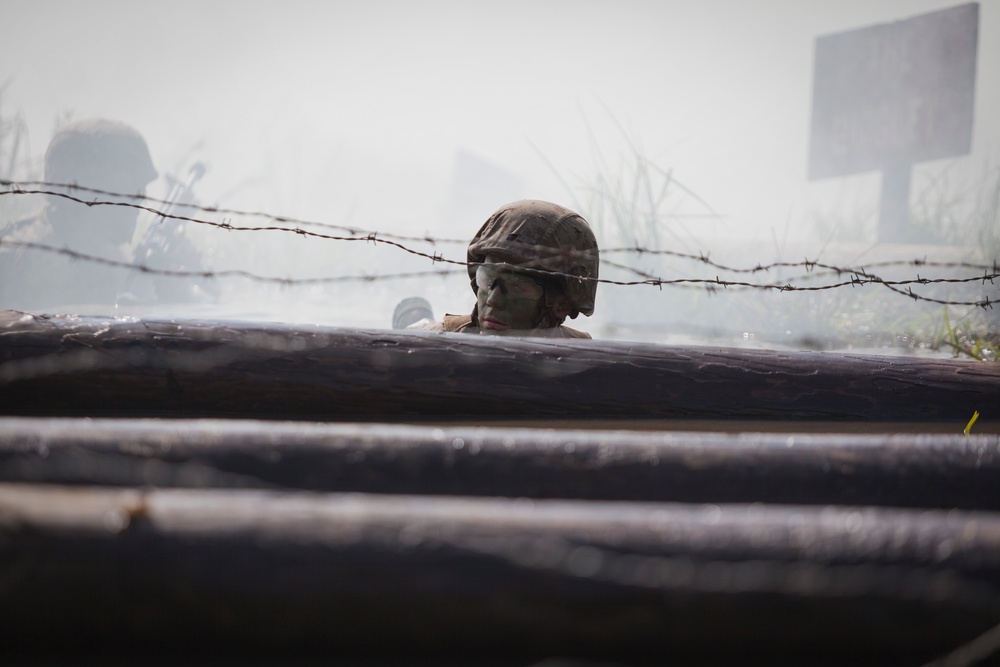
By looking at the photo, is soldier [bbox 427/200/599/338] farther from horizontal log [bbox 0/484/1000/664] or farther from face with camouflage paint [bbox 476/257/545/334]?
horizontal log [bbox 0/484/1000/664]

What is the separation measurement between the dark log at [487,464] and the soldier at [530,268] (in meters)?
1.44

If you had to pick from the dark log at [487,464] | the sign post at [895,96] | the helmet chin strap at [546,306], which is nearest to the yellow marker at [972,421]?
the dark log at [487,464]

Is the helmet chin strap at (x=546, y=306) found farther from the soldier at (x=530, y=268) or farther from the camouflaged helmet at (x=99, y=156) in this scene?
the camouflaged helmet at (x=99, y=156)

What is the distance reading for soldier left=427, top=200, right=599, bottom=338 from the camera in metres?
3.15

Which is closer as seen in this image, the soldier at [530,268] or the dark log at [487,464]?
the dark log at [487,464]

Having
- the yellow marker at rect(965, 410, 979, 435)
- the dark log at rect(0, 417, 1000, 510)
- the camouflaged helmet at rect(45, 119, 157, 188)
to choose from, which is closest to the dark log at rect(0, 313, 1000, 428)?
the yellow marker at rect(965, 410, 979, 435)

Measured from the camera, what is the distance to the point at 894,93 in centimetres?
812

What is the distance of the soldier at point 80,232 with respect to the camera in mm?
6988

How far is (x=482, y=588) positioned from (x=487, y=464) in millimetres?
509

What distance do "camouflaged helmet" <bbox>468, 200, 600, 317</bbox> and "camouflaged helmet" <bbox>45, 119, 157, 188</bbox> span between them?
5151mm

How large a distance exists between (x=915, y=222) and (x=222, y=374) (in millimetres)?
9424

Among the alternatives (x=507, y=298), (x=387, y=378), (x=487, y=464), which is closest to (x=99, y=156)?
(x=507, y=298)

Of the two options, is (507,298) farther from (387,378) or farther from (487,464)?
(487,464)

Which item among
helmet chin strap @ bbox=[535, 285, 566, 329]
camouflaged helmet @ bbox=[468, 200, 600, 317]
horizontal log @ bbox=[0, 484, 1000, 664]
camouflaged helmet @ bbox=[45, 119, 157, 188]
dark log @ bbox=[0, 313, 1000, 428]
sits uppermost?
→ camouflaged helmet @ bbox=[45, 119, 157, 188]
